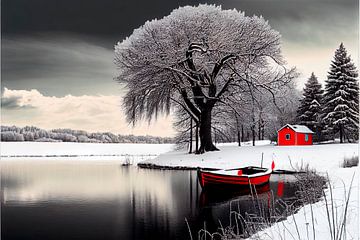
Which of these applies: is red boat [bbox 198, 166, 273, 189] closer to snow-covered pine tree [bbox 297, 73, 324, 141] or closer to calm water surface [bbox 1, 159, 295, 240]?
calm water surface [bbox 1, 159, 295, 240]

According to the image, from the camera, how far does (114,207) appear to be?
11.9m

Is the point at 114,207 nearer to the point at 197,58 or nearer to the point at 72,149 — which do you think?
the point at 197,58

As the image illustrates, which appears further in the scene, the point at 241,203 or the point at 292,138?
the point at 292,138

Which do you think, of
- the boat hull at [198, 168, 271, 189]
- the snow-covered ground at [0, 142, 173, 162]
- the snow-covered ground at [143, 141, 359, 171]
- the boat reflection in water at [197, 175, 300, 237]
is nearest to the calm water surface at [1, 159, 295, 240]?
the boat reflection in water at [197, 175, 300, 237]

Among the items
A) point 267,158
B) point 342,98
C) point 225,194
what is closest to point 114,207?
point 225,194

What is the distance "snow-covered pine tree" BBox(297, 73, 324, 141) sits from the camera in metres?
35.2

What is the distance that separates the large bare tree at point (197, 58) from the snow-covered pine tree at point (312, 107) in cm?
991

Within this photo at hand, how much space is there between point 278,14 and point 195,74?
20.7 ft

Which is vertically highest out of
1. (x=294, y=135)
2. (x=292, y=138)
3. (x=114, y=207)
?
(x=294, y=135)

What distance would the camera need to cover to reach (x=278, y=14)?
78.6 feet

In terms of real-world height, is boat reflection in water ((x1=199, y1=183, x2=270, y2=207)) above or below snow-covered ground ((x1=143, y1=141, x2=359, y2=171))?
below

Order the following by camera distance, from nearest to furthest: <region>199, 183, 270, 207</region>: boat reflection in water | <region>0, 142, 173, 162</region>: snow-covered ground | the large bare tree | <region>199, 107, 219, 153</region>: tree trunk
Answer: <region>199, 183, 270, 207</region>: boat reflection in water < the large bare tree < <region>199, 107, 219, 153</region>: tree trunk < <region>0, 142, 173, 162</region>: snow-covered ground

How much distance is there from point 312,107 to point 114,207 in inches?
1079

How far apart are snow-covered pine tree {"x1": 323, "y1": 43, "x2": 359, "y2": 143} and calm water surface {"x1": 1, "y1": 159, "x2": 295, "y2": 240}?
16.2 metres
